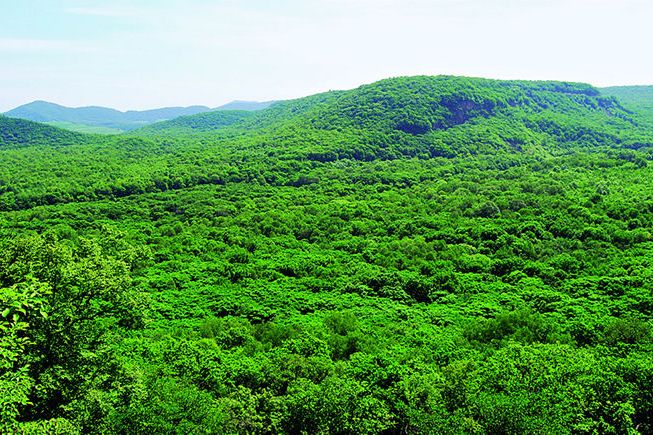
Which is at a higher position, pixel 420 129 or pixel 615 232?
pixel 420 129

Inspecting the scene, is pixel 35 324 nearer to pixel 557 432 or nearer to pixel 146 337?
pixel 146 337

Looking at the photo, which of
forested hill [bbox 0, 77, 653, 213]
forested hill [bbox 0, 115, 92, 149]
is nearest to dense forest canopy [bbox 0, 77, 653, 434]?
forested hill [bbox 0, 77, 653, 213]

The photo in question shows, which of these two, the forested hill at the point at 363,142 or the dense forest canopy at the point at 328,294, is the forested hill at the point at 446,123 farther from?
the dense forest canopy at the point at 328,294

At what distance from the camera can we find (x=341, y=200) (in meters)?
93.6

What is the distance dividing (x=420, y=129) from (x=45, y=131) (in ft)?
535

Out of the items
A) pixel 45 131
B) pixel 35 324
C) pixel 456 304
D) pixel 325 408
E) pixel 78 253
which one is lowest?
pixel 456 304

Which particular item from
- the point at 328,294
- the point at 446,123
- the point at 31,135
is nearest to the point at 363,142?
the point at 446,123

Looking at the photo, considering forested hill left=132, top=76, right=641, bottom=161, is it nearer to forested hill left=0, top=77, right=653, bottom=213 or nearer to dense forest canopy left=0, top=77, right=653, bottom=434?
forested hill left=0, top=77, right=653, bottom=213

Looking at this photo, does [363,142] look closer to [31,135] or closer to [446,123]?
[446,123]

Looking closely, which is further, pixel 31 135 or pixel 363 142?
pixel 31 135

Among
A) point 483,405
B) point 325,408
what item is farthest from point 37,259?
point 483,405

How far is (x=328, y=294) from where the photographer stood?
47.0m

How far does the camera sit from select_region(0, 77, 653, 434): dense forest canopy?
19.8 m

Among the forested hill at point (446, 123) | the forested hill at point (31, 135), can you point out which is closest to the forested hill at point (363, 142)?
the forested hill at point (446, 123)
